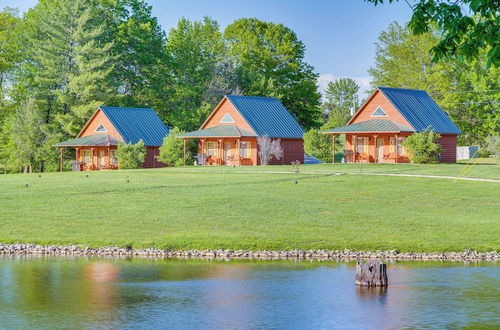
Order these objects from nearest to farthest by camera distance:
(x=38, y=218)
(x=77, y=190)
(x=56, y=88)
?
1. (x=38, y=218)
2. (x=77, y=190)
3. (x=56, y=88)

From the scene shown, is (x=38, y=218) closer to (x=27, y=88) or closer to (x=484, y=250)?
(x=484, y=250)

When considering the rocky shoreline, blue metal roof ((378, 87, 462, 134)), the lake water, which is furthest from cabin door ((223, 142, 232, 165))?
the lake water

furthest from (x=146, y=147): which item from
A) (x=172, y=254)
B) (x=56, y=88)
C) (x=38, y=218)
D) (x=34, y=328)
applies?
(x=34, y=328)

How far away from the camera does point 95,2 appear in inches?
3378

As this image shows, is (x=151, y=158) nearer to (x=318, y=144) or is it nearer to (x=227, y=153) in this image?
(x=227, y=153)

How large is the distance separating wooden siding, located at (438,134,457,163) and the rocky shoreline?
133 ft

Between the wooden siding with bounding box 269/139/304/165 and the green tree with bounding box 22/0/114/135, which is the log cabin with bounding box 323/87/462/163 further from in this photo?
the green tree with bounding box 22/0/114/135

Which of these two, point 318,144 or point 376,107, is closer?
point 376,107

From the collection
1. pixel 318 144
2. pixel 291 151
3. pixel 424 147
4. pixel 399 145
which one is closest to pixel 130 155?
pixel 291 151

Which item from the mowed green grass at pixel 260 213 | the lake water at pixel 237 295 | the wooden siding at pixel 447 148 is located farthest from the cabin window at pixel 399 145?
the lake water at pixel 237 295

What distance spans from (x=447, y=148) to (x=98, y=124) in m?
31.6

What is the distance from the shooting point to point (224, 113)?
69938 mm

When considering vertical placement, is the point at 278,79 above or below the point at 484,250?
above

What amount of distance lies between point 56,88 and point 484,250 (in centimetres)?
6225
